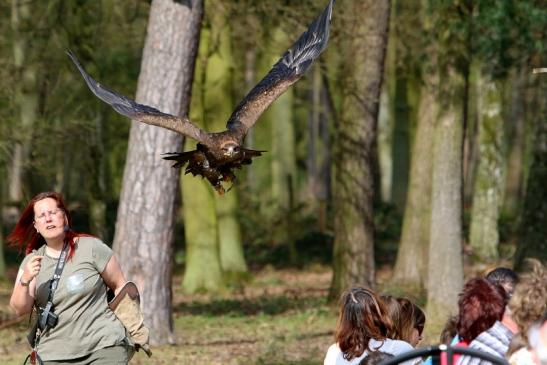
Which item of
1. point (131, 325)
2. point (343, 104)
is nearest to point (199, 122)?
point (343, 104)

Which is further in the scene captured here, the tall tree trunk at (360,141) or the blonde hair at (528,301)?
the tall tree trunk at (360,141)

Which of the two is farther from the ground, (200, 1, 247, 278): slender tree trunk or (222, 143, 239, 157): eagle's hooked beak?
(200, 1, 247, 278): slender tree trunk

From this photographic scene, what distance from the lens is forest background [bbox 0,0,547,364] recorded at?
13961mm

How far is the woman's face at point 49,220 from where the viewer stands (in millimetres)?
7098

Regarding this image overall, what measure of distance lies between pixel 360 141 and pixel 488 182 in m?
12.1

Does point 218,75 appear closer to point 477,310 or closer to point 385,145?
point 477,310

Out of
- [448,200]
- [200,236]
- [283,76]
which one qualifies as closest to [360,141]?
[448,200]

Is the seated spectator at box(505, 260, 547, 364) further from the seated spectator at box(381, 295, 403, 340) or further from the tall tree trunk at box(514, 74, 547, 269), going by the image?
the tall tree trunk at box(514, 74, 547, 269)

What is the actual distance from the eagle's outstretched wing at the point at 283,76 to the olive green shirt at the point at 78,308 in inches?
173

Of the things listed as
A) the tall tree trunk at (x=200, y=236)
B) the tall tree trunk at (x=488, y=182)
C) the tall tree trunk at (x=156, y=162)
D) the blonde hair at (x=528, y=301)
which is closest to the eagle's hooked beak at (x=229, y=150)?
the tall tree trunk at (x=156, y=162)

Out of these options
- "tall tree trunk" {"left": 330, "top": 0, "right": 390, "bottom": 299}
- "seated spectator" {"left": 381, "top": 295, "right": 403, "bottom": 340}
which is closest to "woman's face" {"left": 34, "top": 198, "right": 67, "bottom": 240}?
"seated spectator" {"left": 381, "top": 295, "right": 403, "bottom": 340}

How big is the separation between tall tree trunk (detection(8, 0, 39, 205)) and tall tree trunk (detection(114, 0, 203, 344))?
5320 millimetres

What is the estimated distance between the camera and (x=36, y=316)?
7.20 metres

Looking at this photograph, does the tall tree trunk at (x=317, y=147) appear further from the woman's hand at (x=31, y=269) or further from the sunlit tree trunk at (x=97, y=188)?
the woman's hand at (x=31, y=269)
